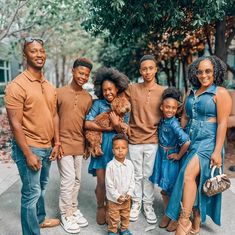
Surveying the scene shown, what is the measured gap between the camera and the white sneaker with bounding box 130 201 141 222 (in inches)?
149

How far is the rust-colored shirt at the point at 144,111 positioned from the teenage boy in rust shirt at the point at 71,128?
0.52 metres

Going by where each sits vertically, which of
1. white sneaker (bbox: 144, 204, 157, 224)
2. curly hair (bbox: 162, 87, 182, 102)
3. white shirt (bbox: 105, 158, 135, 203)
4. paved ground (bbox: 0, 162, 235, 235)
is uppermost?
curly hair (bbox: 162, 87, 182, 102)

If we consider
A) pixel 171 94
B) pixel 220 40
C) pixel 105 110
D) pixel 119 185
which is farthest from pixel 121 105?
pixel 220 40

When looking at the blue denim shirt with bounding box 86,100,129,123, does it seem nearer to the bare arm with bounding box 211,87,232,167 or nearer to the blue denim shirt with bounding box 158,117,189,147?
the blue denim shirt with bounding box 158,117,189,147

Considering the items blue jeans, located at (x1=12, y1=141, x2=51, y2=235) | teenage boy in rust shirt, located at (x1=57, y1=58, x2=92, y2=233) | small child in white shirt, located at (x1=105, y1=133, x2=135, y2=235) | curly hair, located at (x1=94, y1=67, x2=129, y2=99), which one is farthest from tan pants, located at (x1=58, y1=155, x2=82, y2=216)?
curly hair, located at (x1=94, y1=67, x2=129, y2=99)

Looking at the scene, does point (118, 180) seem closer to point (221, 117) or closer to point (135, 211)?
point (135, 211)

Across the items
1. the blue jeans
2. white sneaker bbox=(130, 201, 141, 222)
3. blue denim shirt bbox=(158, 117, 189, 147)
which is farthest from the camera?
white sneaker bbox=(130, 201, 141, 222)

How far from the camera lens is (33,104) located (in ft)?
9.64

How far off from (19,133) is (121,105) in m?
1.13

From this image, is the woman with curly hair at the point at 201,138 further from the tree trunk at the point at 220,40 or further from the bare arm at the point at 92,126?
the tree trunk at the point at 220,40

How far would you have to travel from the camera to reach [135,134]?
3623 mm

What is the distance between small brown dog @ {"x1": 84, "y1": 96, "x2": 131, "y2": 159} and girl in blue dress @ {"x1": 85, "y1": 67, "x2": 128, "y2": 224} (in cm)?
4

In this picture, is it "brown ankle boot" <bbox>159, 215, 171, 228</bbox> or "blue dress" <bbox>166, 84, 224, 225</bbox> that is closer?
"blue dress" <bbox>166, 84, 224, 225</bbox>

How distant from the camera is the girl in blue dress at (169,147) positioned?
3420mm
